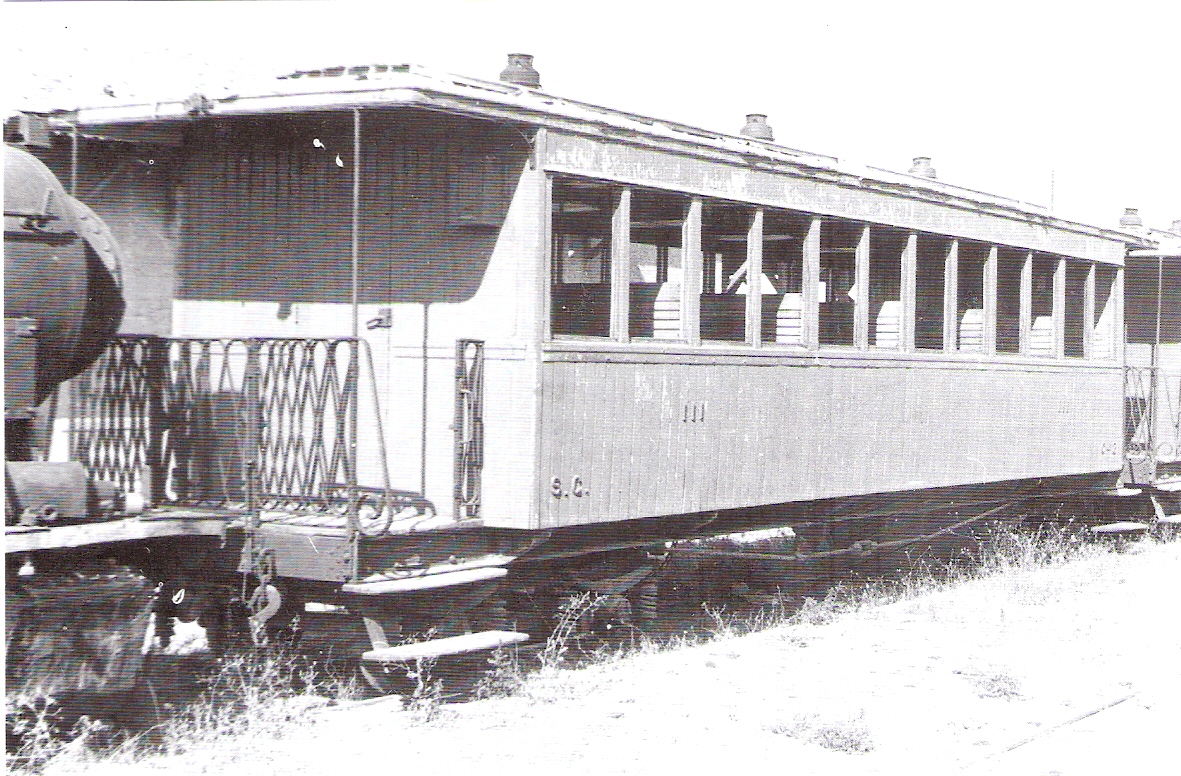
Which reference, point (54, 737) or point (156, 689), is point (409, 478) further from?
point (54, 737)

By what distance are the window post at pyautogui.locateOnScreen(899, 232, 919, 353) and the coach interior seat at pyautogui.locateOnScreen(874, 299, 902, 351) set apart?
A: 17 cm

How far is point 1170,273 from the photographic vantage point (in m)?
14.2

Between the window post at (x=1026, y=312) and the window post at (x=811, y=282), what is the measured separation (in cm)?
299

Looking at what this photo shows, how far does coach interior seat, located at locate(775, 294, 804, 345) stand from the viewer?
8.70 m

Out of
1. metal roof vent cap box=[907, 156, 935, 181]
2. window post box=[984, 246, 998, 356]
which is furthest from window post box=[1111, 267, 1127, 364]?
window post box=[984, 246, 998, 356]

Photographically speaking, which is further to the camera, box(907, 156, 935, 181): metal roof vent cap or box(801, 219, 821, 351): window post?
box(907, 156, 935, 181): metal roof vent cap

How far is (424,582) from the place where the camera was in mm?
6270

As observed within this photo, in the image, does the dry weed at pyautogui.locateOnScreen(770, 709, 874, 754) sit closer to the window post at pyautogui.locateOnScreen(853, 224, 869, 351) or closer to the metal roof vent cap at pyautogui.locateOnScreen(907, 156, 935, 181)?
the window post at pyautogui.locateOnScreen(853, 224, 869, 351)

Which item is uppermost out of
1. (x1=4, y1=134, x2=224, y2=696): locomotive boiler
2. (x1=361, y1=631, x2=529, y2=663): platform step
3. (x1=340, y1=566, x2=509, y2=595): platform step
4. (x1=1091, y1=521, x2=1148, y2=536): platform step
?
(x1=4, y1=134, x2=224, y2=696): locomotive boiler

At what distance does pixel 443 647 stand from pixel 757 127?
18.0 ft

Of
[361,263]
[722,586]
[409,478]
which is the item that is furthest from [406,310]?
[722,586]

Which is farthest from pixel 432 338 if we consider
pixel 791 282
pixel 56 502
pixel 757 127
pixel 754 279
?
pixel 757 127

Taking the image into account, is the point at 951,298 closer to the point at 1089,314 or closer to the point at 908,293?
the point at 908,293

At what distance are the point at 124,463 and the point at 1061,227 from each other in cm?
803
